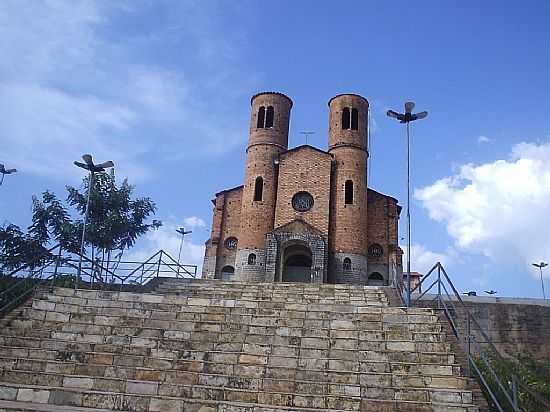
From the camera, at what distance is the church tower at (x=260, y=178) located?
978 inches

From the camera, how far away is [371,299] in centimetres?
1412

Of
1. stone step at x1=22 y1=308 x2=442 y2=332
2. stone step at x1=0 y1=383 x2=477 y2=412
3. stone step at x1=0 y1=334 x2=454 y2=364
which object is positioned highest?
stone step at x1=22 y1=308 x2=442 y2=332

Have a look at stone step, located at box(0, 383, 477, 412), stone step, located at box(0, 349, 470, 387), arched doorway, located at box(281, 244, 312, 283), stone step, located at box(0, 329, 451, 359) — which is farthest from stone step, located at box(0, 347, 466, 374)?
arched doorway, located at box(281, 244, 312, 283)

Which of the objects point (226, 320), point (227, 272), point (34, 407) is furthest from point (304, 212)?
point (34, 407)

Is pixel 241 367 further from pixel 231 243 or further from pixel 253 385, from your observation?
pixel 231 243

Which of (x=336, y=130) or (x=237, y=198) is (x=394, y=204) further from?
(x=237, y=198)

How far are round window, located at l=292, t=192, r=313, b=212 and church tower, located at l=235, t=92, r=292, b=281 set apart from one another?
3.87 feet

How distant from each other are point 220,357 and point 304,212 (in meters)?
16.8

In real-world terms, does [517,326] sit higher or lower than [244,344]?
higher

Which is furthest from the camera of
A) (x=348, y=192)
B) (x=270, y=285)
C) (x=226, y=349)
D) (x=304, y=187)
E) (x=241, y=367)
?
→ (x=304, y=187)

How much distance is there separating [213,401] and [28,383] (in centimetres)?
312

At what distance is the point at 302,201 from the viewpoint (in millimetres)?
25688

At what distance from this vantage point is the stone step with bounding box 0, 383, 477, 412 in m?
7.24

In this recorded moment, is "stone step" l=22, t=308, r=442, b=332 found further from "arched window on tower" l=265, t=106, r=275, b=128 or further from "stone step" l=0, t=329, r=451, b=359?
"arched window on tower" l=265, t=106, r=275, b=128
